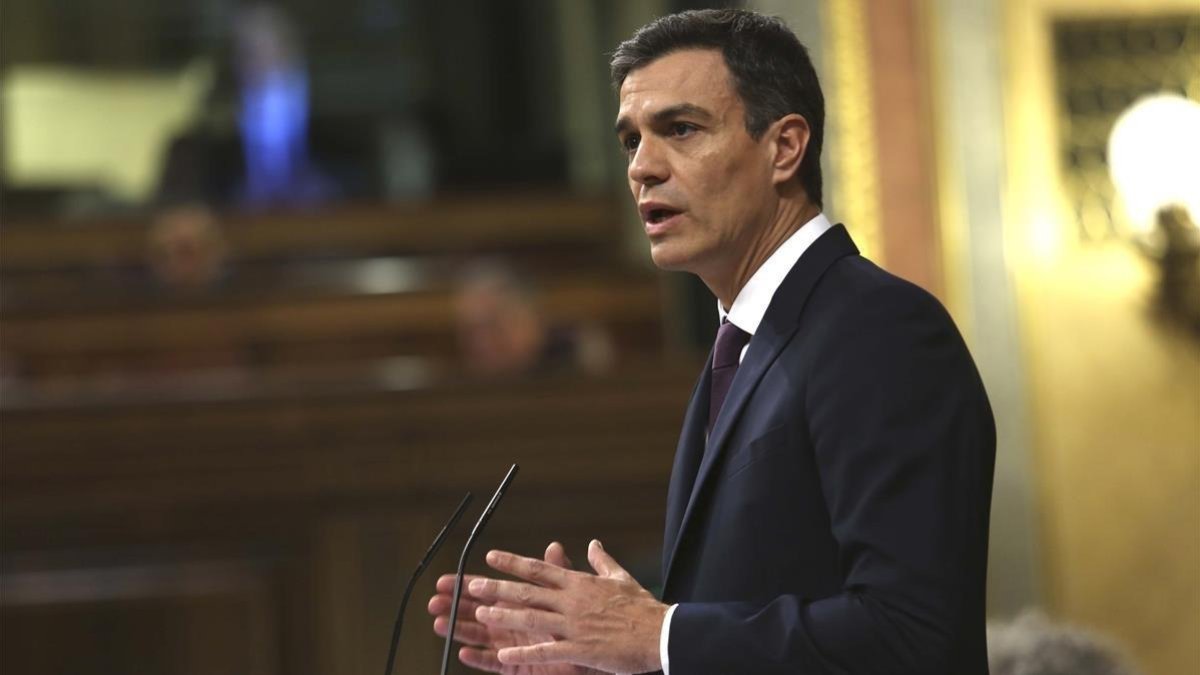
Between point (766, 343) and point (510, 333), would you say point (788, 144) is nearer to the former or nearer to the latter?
point (766, 343)

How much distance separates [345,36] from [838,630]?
9.45m

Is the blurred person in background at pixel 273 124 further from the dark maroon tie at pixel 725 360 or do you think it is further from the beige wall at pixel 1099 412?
the dark maroon tie at pixel 725 360

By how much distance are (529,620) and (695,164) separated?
480mm

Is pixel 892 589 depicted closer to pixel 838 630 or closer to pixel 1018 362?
pixel 838 630

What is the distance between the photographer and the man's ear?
5.44 ft

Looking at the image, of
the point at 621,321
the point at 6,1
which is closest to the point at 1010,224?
the point at 621,321

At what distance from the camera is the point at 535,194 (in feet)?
25.9

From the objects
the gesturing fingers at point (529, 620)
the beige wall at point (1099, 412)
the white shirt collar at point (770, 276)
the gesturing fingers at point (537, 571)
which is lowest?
the beige wall at point (1099, 412)

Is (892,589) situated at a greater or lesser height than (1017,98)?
lesser

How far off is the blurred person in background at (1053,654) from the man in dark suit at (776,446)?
1.91 feet

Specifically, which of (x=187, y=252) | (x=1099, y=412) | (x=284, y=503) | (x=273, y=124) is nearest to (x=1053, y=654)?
(x=284, y=503)

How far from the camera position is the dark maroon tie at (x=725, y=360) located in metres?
1.73

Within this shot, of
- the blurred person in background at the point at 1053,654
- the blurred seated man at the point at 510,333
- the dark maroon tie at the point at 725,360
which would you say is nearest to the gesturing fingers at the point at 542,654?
the dark maroon tie at the point at 725,360

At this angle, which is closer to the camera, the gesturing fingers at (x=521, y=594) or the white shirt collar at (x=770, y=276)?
the gesturing fingers at (x=521, y=594)
